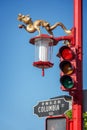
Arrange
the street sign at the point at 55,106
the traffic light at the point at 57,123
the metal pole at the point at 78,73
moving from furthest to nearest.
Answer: the street sign at the point at 55,106
the metal pole at the point at 78,73
the traffic light at the point at 57,123

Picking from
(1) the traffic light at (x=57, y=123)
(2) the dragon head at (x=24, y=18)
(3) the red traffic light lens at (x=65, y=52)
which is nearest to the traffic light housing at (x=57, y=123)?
(1) the traffic light at (x=57, y=123)

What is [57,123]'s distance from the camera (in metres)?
8.45

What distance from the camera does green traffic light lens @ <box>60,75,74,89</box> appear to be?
8.52 meters

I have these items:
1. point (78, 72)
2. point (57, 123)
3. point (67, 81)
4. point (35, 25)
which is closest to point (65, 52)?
point (78, 72)

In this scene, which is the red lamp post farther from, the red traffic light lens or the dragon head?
the dragon head

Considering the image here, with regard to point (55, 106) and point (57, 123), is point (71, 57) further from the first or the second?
point (55, 106)

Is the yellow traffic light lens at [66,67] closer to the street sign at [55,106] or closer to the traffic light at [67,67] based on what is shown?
the traffic light at [67,67]

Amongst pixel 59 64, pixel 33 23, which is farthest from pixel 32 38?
pixel 59 64

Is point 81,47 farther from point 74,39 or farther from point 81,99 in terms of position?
point 81,99

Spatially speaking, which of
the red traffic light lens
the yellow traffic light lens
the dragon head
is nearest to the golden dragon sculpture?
the dragon head

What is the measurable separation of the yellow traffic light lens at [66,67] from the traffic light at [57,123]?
2.78ft

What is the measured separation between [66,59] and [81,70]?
0.38 meters

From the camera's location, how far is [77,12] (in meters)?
9.23

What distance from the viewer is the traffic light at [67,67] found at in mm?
8531
